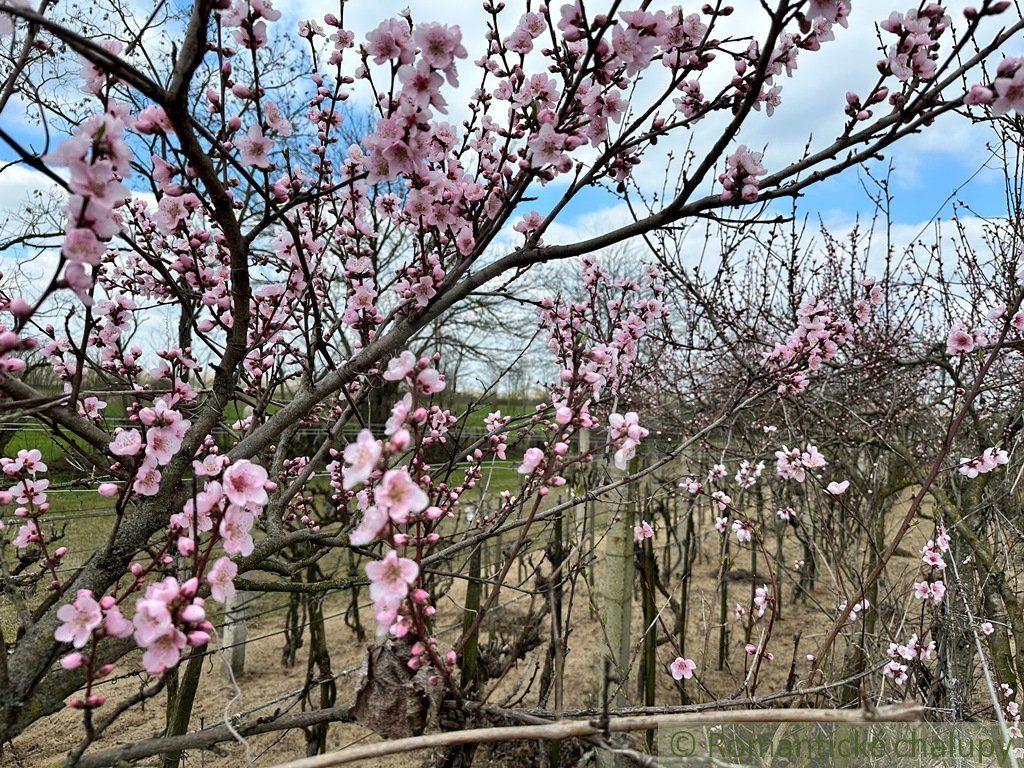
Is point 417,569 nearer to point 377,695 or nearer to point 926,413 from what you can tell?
point 377,695

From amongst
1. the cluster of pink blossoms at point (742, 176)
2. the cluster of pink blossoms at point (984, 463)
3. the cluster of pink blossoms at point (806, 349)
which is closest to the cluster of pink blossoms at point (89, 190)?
the cluster of pink blossoms at point (742, 176)

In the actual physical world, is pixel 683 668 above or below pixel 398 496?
below

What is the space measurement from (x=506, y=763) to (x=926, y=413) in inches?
182

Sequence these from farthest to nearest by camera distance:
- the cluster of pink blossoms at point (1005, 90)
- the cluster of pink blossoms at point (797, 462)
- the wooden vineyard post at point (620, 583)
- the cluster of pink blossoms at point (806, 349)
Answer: the wooden vineyard post at point (620, 583) < the cluster of pink blossoms at point (797, 462) < the cluster of pink blossoms at point (806, 349) < the cluster of pink blossoms at point (1005, 90)

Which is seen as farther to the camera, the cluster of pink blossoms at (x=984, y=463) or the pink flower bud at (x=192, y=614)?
the cluster of pink blossoms at (x=984, y=463)

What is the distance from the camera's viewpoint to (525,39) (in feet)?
5.80

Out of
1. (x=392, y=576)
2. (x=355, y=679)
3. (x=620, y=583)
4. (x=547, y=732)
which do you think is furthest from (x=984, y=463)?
(x=355, y=679)

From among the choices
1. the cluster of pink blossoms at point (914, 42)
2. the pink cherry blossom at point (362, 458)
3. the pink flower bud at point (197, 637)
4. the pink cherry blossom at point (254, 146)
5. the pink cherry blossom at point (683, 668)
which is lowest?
the pink cherry blossom at point (683, 668)

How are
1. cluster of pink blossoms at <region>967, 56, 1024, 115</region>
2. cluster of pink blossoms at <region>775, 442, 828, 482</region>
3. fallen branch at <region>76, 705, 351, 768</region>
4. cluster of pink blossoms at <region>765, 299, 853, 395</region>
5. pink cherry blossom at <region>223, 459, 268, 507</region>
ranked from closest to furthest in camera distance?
1. pink cherry blossom at <region>223, 459, 268, 507</region>
2. fallen branch at <region>76, 705, 351, 768</region>
3. cluster of pink blossoms at <region>967, 56, 1024, 115</region>
4. cluster of pink blossoms at <region>765, 299, 853, 395</region>
5. cluster of pink blossoms at <region>775, 442, 828, 482</region>

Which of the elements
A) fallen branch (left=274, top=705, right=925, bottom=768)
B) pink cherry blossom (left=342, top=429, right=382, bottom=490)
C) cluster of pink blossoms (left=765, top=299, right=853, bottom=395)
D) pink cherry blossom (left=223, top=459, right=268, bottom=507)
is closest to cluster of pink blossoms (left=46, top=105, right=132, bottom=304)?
pink cherry blossom (left=223, top=459, right=268, bottom=507)

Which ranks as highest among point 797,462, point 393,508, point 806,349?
point 806,349

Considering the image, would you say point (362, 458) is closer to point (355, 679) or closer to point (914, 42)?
point (914, 42)

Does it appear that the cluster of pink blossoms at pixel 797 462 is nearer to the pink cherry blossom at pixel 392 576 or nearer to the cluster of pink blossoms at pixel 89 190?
the pink cherry blossom at pixel 392 576

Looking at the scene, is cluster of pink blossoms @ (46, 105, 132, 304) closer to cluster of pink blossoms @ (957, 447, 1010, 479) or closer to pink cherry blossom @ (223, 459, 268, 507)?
pink cherry blossom @ (223, 459, 268, 507)
